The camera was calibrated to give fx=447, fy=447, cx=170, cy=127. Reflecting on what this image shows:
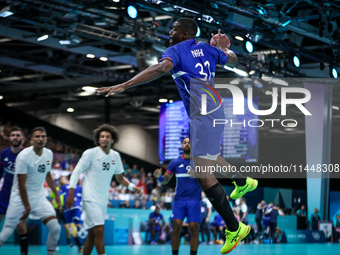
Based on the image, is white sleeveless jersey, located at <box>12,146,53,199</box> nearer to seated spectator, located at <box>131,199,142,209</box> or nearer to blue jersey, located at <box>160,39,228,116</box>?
blue jersey, located at <box>160,39,228,116</box>

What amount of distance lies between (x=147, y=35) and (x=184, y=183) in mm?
6374

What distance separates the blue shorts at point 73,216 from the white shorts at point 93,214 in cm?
641

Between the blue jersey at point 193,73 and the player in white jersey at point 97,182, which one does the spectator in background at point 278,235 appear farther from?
the blue jersey at point 193,73

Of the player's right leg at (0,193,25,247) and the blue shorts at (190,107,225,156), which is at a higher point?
the blue shorts at (190,107,225,156)

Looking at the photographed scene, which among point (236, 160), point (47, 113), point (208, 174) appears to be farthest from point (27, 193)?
point (47, 113)

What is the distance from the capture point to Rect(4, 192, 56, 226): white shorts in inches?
258

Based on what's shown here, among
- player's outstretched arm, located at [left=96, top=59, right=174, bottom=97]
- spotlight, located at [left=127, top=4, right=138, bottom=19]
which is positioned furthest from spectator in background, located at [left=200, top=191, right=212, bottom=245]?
player's outstretched arm, located at [left=96, top=59, right=174, bottom=97]

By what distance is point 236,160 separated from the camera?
1427cm

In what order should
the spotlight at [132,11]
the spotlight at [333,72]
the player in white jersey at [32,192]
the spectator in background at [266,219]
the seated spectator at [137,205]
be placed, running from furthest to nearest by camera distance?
the spectator in background at [266,219] < the seated spectator at [137,205] < the spotlight at [333,72] < the spotlight at [132,11] < the player in white jersey at [32,192]

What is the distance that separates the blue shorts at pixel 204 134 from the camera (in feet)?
12.1

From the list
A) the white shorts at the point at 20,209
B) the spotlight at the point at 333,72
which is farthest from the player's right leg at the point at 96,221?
the spotlight at the point at 333,72

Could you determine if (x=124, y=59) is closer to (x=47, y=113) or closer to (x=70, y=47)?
(x=70, y=47)

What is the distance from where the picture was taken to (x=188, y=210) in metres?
7.41

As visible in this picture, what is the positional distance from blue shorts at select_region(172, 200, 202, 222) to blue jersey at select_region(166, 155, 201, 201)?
7 cm
